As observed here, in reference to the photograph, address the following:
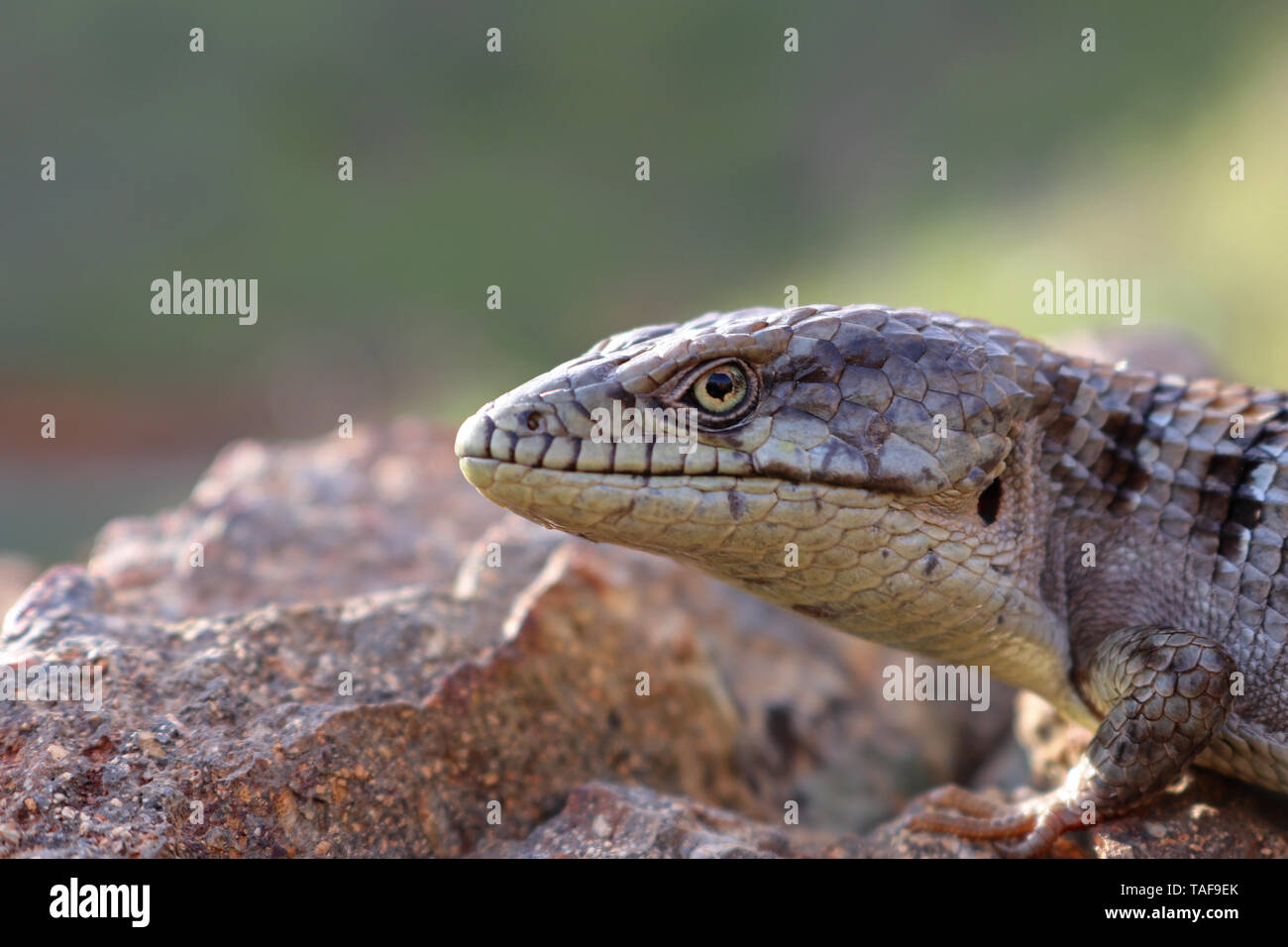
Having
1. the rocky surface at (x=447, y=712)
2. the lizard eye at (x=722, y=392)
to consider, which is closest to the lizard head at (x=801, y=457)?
the lizard eye at (x=722, y=392)

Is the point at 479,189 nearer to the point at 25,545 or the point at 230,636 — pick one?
the point at 25,545

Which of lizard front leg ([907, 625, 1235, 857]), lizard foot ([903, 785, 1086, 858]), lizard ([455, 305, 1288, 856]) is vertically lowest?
lizard foot ([903, 785, 1086, 858])

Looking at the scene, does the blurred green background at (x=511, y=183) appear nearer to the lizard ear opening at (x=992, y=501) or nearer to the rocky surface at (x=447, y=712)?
the rocky surface at (x=447, y=712)

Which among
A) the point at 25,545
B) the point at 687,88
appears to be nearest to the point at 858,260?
the point at 687,88

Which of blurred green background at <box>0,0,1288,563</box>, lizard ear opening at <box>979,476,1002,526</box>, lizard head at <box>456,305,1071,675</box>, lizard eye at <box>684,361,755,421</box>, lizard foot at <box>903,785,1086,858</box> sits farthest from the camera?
blurred green background at <box>0,0,1288,563</box>

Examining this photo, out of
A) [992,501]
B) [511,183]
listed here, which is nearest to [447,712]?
[992,501]

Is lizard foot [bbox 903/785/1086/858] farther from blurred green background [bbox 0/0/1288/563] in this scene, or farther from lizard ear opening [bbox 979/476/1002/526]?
blurred green background [bbox 0/0/1288/563]

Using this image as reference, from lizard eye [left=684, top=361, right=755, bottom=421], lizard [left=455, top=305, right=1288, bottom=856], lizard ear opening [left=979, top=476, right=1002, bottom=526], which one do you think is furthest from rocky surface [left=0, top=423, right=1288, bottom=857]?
lizard eye [left=684, top=361, right=755, bottom=421]

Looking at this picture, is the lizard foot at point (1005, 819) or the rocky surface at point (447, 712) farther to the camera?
the lizard foot at point (1005, 819)
